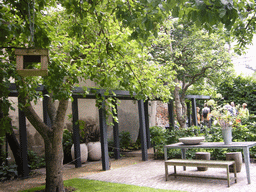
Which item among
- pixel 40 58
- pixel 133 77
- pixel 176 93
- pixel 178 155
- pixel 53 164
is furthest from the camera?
pixel 176 93

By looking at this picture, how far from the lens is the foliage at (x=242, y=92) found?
40.7 feet

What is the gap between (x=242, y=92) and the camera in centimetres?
1268

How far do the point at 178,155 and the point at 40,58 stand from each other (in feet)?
20.6

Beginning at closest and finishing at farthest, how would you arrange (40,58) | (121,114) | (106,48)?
(40,58) < (106,48) < (121,114)

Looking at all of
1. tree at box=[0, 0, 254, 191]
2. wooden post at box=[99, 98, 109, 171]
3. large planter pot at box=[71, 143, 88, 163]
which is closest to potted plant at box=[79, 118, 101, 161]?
large planter pot at box=[71, 143, 88, 163]

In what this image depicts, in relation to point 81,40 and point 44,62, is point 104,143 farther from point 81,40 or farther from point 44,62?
point 44,62

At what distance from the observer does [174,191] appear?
4.66m

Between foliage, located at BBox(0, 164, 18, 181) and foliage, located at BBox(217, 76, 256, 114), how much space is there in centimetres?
995

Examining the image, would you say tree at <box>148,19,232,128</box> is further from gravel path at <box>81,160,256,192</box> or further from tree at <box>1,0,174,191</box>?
tree at <box>1,0,174,191</box>

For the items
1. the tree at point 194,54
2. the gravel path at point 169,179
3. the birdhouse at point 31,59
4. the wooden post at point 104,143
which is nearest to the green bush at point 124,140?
the tree at point 194,54

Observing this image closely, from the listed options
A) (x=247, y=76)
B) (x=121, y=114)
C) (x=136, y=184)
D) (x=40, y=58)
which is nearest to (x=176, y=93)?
(x=121, y=114)

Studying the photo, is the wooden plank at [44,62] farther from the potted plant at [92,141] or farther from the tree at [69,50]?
the potted plant at [92,141]

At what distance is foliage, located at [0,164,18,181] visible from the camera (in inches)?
273

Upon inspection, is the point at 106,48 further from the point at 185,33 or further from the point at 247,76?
the point at 247,76
